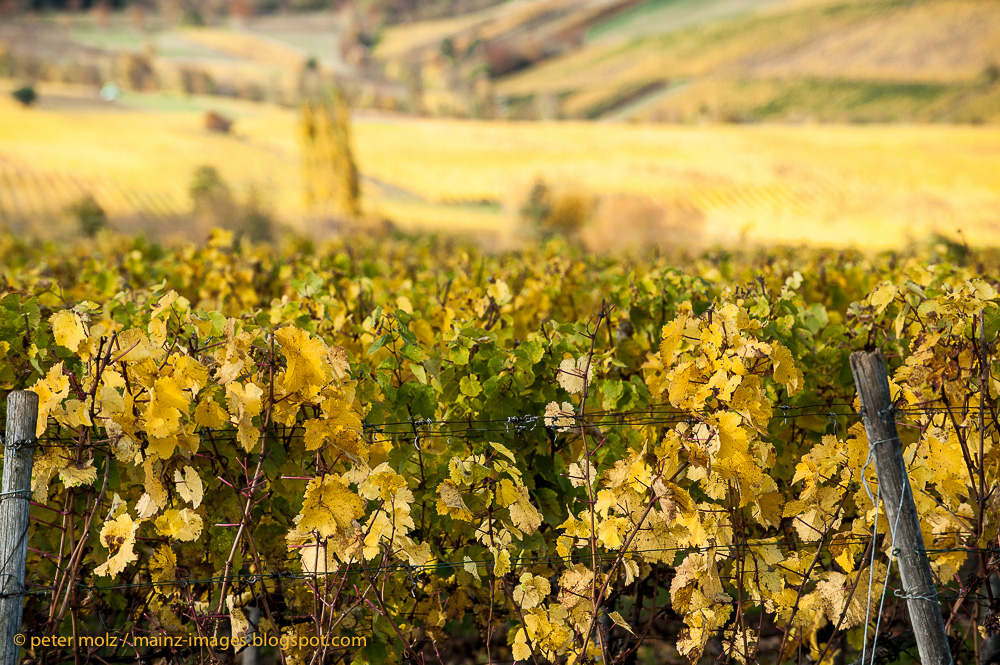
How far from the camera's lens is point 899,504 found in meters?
1.89

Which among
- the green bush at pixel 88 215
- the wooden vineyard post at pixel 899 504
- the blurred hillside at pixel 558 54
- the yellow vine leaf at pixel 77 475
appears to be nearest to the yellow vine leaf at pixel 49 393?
the yellow vine leaf at pixel 77 475

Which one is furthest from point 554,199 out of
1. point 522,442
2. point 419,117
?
point 419,117

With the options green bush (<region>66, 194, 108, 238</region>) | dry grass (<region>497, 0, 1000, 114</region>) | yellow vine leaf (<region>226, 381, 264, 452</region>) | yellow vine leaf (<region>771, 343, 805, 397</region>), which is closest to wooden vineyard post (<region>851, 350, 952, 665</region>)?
yellow vine leaf (<region>771, 343, 805, 397</region>)

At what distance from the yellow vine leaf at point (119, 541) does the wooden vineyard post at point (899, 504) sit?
67.9 inches

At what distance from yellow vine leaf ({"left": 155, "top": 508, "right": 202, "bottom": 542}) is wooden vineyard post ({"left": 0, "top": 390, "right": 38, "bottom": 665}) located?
30 cm

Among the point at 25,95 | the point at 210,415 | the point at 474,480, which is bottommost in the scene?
the point at 474,480

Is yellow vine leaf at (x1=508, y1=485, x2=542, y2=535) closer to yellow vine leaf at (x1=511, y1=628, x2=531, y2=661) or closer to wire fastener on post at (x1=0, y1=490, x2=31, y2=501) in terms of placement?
yellow vine leaf at (x1=511, y1=628, x2=531, y2=661)

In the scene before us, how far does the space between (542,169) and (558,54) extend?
5787cm

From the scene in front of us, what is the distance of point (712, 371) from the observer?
1.98 metres

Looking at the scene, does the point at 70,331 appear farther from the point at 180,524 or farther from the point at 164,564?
the point at 164,564

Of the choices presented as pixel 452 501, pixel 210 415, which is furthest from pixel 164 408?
pixel 452 501

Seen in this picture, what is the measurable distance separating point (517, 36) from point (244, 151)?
5823 cm

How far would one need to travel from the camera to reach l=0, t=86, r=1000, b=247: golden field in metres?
40.8

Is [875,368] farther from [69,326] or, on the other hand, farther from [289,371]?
[69,326]
